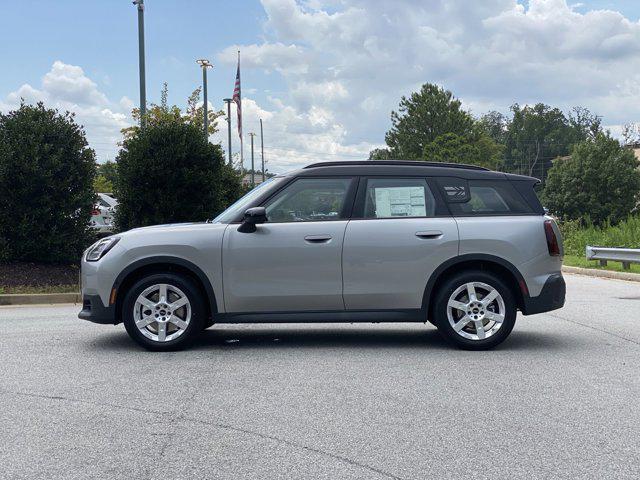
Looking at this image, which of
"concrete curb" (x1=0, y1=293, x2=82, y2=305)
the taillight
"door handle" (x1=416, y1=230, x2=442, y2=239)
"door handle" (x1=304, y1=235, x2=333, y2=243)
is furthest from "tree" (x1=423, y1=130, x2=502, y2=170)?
"door handle" (x1=304, y1=235, x2=333, y2=243)

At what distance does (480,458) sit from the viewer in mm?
3914

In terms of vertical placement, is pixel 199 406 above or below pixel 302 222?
below

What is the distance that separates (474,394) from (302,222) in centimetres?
250

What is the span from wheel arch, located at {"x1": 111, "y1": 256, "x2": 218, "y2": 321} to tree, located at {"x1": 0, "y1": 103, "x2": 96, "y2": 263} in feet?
23.9

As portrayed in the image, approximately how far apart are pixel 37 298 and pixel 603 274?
13131 mm

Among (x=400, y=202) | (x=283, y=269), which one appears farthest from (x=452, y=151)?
(x=283, y=269)

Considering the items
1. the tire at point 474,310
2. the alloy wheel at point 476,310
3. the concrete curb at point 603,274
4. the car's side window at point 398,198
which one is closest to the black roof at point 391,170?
the car's side window at point 398,198

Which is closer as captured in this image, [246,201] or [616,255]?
[246,201]

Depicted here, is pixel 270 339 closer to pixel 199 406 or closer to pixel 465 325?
pixel 465 325

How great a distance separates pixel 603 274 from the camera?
17531mm

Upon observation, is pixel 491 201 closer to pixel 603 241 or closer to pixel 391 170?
pixel 391 170

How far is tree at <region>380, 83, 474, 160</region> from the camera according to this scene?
230ft

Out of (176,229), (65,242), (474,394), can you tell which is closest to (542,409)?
(474,394)

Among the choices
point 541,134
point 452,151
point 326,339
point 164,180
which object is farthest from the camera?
point 541,134
